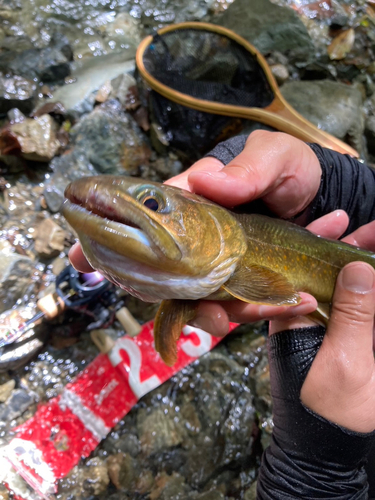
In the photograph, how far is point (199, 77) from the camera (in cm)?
358

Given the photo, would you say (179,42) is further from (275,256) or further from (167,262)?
(167,262)

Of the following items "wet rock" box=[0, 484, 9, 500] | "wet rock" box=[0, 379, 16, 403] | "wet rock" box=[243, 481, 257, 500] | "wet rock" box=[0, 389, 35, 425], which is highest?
"wet rock" box=[0, 379, 16, 403]

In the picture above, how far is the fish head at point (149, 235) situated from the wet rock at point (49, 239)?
187 cm

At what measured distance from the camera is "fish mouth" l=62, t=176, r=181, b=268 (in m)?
1.08

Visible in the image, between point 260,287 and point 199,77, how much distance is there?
112 inches

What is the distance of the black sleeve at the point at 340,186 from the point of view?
220 centimetres

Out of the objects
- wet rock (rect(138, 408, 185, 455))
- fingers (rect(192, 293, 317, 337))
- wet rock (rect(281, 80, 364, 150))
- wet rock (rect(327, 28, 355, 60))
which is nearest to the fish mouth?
fingers (rect(192, 293, 317, 337))

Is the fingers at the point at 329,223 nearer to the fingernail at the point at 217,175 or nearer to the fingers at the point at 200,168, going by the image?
the fingers at the point at 200,168

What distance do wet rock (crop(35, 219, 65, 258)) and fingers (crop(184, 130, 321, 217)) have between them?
1.46 metres

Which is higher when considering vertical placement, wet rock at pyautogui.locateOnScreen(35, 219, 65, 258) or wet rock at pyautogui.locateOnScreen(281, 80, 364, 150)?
wet rock at pyautogui.locateOnScreen(281, 80, 364, 150)

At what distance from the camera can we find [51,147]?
11.1 ft

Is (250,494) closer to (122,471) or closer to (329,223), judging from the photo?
(122,471)

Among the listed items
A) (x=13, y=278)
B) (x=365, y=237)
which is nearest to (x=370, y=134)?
(x=365, y=237)

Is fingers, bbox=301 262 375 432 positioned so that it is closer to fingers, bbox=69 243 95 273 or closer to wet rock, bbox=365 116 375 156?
fingers, bbox=69 243 95 273
